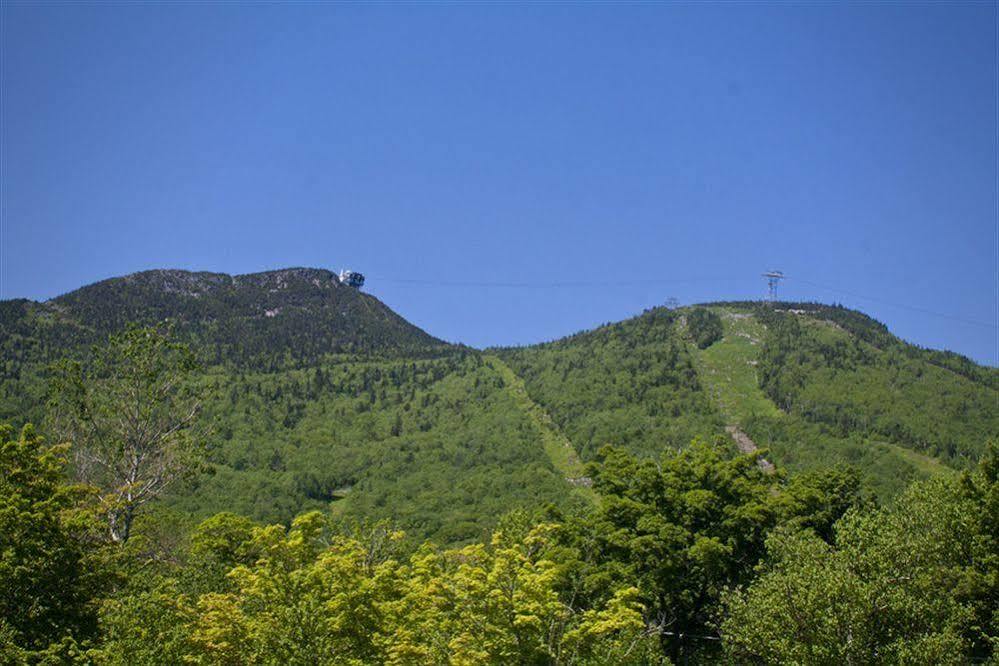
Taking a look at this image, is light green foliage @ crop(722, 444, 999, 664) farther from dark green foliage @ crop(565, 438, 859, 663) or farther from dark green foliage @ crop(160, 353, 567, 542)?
dark green foliage @ crop(160, 353, 567, 542)

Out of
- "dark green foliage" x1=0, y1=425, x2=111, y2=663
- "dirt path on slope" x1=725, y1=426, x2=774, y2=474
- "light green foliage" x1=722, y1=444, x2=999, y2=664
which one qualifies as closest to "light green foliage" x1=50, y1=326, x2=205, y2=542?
"dark green foliage" x1=0, y1=425, x2=111, y2=663

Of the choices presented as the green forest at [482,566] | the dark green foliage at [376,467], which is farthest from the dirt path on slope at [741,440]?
the green forest at [482,566]

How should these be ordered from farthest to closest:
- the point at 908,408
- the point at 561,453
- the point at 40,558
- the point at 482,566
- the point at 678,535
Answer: the point at 908,408 < the point at 561,453 < the point at 678,535 < the point at 482,566 < the point at 40,558

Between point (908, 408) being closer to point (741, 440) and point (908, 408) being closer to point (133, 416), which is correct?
point (741, 440)

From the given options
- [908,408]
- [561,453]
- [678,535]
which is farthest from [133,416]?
[908,408]

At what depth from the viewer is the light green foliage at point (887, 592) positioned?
103ft

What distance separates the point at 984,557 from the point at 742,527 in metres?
12.4

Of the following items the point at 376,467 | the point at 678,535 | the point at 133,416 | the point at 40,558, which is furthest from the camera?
the point at 376,467

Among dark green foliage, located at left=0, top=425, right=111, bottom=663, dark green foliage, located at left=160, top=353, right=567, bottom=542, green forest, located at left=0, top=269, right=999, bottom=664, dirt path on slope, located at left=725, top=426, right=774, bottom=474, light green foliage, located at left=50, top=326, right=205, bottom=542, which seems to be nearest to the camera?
green forest, located at left=0, top=269, right=999, bottom=664

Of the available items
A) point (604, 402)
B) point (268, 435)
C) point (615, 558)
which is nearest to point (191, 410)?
point (615, 558)

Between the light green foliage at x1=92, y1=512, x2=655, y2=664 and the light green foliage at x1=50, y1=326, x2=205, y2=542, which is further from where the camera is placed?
the light green foliage at x1=50, y1=326, x2=205, y2=542

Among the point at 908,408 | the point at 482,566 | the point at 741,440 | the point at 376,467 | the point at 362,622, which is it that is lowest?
the point at 362,622

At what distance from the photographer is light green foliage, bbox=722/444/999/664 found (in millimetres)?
31500

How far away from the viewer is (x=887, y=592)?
31969 mm
